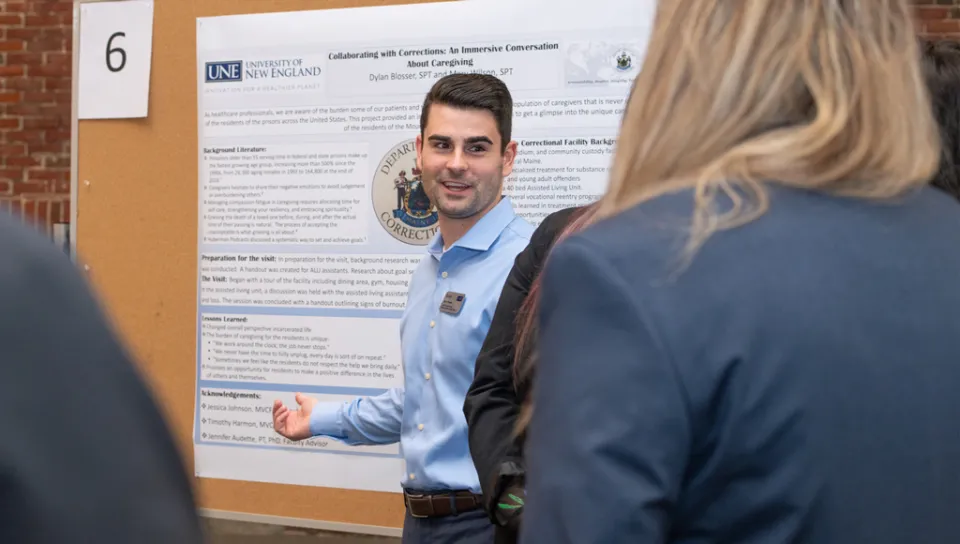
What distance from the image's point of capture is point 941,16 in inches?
184

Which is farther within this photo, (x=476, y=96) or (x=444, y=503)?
(x=476, y=96)

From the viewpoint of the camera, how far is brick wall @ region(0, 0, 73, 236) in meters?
5.51

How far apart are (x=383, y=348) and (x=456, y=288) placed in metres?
0.67

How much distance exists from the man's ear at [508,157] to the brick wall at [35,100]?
12.2ft

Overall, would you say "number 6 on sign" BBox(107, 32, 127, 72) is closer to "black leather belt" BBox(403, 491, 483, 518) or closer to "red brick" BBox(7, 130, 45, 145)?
"black leather belt" BBox(403, 491, 483, 518)

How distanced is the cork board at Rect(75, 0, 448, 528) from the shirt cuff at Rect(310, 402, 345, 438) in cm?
64

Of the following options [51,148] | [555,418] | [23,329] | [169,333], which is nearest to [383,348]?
[169,333]

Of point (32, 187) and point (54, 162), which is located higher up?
point (54, 162)

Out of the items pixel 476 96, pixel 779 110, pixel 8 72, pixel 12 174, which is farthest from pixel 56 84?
pixel 779 110

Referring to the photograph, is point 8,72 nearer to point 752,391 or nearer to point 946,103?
point 946,103

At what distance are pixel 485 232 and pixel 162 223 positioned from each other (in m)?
1.38

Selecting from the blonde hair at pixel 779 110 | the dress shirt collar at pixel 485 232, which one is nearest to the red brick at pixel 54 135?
the dress shirt collar at pixel 485 232

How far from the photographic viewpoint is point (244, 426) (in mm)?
3096

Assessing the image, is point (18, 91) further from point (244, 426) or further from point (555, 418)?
point (555, 418)
